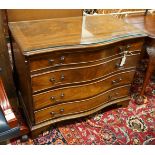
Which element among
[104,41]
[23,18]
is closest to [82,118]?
[104,41]

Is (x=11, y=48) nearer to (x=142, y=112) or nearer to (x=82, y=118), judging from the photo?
(x=82, y=118)

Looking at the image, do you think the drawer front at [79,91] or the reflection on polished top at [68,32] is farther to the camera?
the drawer front at [79,91]

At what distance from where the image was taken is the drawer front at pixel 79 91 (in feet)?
5.12

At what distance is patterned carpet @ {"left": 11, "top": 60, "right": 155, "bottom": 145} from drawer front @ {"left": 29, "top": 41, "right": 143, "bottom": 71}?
2.49ft

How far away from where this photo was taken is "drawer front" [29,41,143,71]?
1.34 meters

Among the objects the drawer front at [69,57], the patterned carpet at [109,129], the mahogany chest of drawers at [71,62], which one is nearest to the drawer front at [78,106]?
the mahogany chest of drawers at [71,62]

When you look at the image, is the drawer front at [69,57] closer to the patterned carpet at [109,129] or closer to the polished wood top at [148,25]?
the polished wood top at [148,25]

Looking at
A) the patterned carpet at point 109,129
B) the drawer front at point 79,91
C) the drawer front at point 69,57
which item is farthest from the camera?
the patterned carpet at point 109,129

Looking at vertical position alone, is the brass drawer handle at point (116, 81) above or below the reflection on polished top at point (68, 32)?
below

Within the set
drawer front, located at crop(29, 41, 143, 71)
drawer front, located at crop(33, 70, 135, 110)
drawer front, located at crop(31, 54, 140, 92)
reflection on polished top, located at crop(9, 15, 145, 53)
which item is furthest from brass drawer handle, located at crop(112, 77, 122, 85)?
reflection on polished top, located at crop(9, 15, 145, 53)

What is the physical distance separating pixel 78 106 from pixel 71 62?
51 centimetres

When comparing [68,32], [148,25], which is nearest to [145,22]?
[148,25]

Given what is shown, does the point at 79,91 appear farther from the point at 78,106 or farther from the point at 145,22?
the point at 145,22

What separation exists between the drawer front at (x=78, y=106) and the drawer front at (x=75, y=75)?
0.25 m
